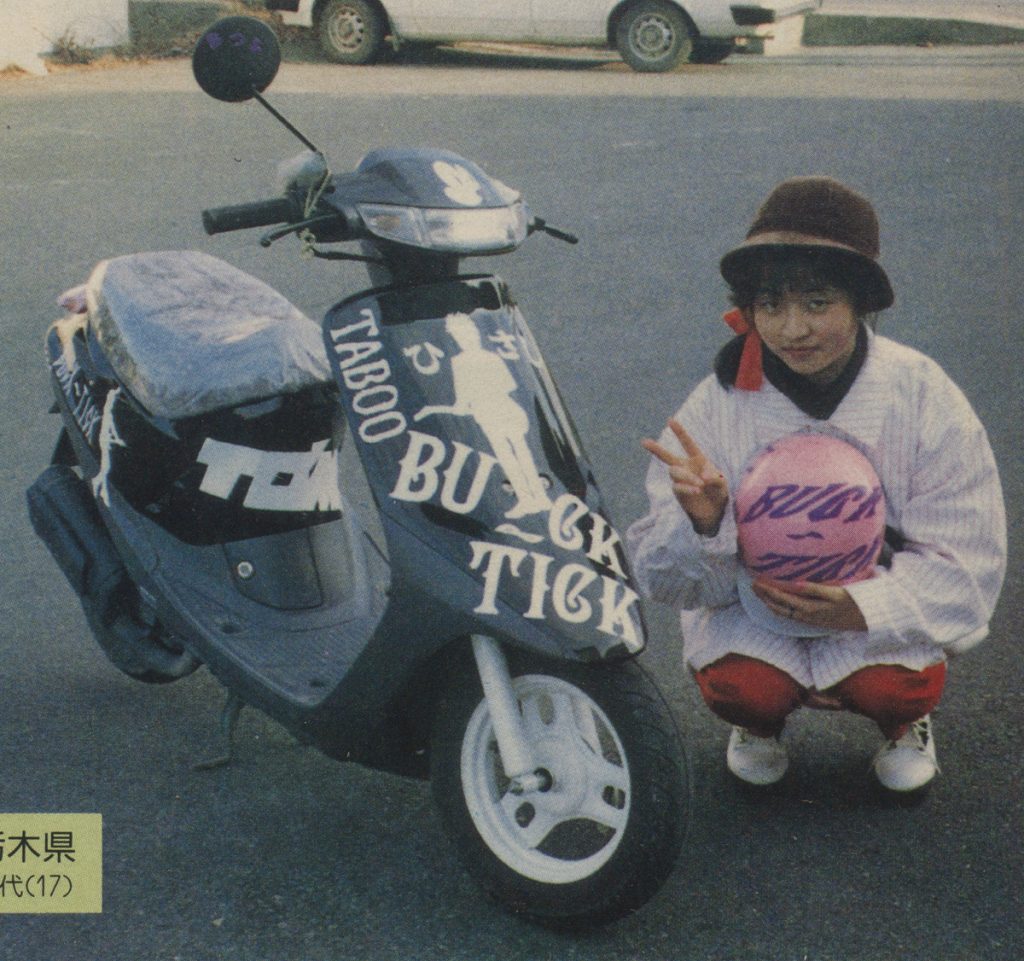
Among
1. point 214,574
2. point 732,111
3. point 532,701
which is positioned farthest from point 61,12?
point 532,701

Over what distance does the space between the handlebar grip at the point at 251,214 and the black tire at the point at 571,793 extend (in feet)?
2.82

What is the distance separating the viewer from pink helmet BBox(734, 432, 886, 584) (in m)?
2.68

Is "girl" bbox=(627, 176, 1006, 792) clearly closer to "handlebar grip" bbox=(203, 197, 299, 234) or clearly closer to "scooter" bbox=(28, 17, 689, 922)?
"scooter" bbox=(28, 17, 689, 922)

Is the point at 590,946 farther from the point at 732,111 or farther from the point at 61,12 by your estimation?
the point at 61,12

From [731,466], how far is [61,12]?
37.5ft

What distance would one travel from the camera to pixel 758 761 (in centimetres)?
296

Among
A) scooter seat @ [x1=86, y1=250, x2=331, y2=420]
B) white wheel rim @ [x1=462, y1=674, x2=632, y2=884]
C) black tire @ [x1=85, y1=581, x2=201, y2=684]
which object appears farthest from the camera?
black tire @ [x1=85, y1=581, x2=201, y2=684]

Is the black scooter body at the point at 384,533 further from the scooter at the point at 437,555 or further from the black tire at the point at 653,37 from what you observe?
the black tire at the point at 653,37

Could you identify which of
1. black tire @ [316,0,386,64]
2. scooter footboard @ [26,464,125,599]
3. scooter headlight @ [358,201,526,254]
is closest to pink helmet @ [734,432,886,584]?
scooter headlight @ [358,201,526,254]

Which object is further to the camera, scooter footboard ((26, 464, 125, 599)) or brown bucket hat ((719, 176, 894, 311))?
scooter footboard ((26, 464, 125, 599))

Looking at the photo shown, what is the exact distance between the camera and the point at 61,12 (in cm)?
1283

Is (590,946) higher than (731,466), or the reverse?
(731,466)

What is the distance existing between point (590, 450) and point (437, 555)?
2.48 m

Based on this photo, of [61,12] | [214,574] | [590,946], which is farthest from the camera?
[61,12]
